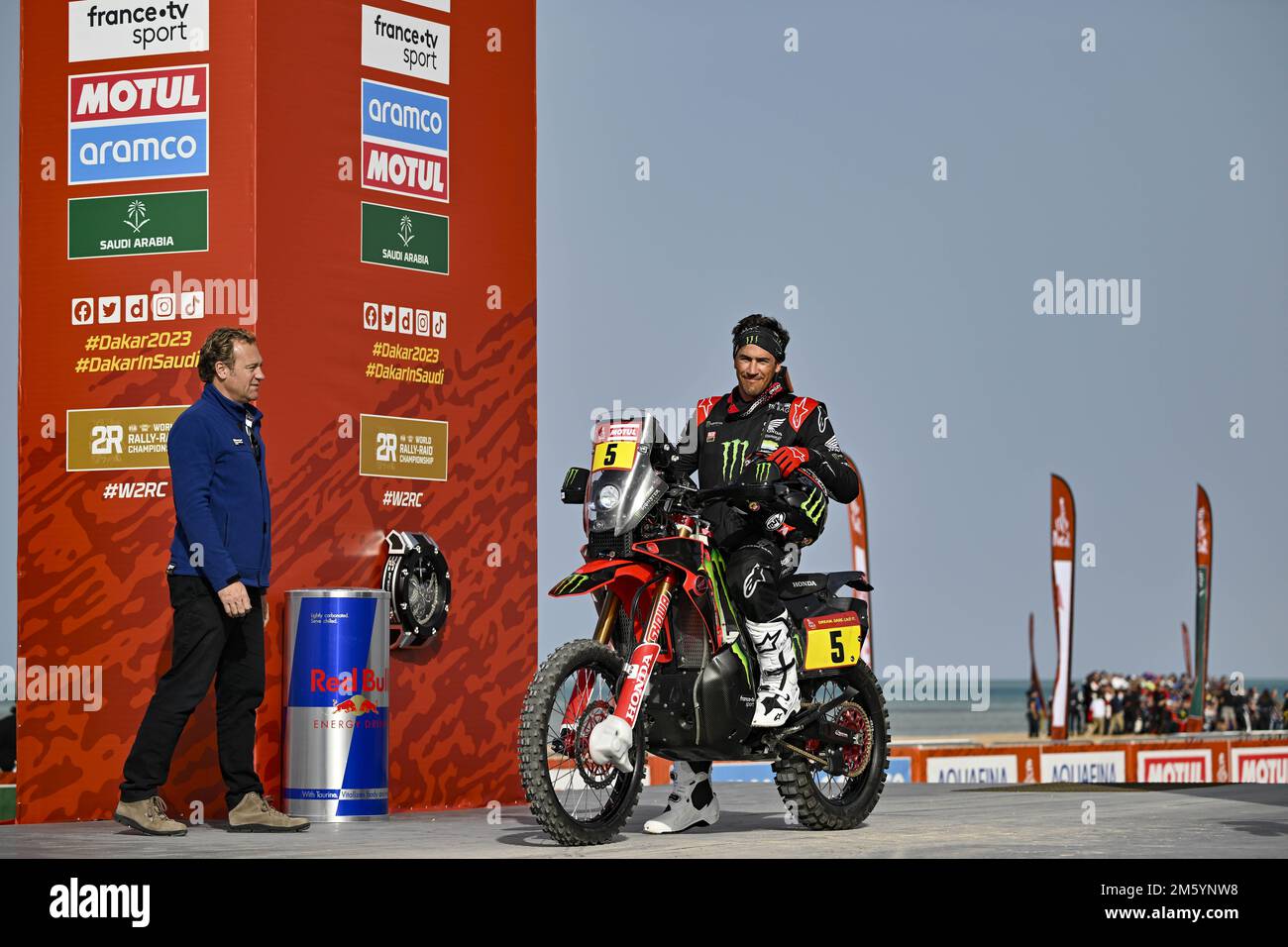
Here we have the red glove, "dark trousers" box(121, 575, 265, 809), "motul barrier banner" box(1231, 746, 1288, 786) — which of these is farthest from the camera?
"motul barrier banner" box(1231, 746, 1288, 786)

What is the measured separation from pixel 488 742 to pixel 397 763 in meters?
0.63

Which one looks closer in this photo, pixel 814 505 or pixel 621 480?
pixel 621 480

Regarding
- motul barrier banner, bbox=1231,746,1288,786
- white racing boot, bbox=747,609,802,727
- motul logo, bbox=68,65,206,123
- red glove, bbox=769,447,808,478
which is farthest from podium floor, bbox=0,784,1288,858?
motul barrier banner, bbox=1231,746,1288,786

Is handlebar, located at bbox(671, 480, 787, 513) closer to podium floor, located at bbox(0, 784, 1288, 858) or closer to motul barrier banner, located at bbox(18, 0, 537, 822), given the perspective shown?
podium floor, located at bbox(0, 784, 1288, 858)

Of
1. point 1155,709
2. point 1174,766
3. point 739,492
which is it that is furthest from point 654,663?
point 1155,709

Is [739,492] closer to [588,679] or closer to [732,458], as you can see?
[732,458]

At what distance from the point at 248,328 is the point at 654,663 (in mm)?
2899

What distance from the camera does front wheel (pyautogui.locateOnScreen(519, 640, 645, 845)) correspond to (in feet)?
21.6

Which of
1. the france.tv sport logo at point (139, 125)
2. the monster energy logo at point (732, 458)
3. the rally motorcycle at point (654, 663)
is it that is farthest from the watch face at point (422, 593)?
the france.tv sport logo at point (139, 125)

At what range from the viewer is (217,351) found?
7773 mm
